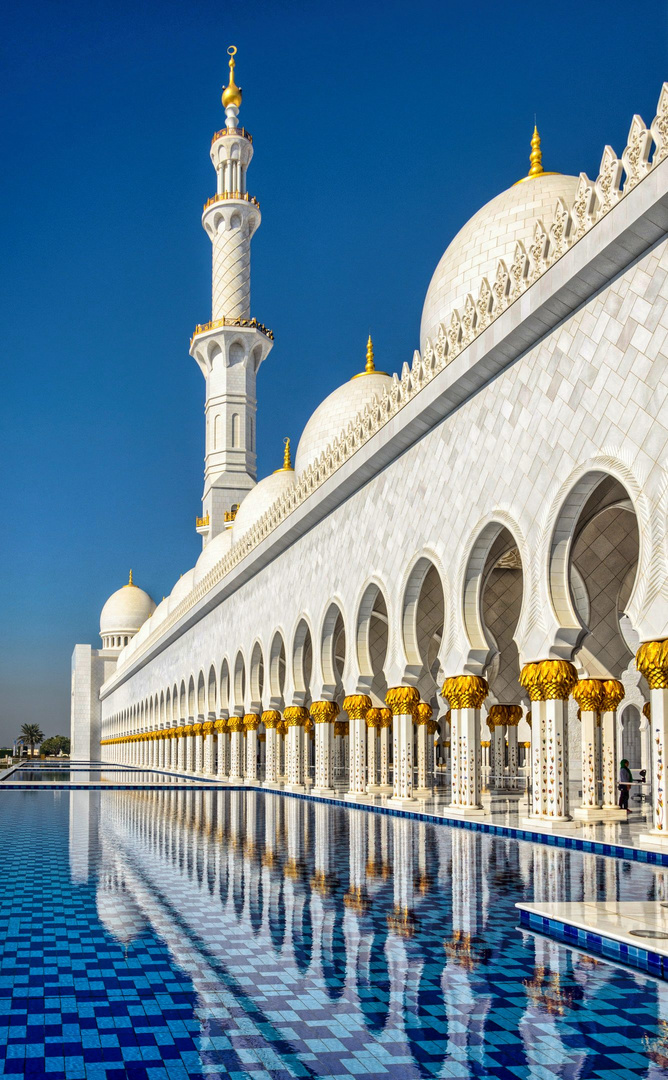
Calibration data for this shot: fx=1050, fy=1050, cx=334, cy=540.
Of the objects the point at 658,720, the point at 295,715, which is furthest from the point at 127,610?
the point at 658,720

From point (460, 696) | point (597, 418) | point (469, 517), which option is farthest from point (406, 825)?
point (597, 418)

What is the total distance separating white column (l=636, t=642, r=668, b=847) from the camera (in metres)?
6.99

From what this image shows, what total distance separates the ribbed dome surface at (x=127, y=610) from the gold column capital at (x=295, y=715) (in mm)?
34401

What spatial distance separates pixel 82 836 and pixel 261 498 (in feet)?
45.5

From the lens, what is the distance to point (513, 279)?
9234 mm

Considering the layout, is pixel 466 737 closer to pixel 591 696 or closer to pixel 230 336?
pixel 591 696

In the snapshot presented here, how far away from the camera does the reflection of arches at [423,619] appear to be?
1160 centimetres

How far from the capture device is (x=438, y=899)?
5270mm

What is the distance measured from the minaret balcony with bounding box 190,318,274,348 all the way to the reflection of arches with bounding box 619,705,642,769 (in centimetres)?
1511

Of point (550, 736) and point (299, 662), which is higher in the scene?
point (299, 662)

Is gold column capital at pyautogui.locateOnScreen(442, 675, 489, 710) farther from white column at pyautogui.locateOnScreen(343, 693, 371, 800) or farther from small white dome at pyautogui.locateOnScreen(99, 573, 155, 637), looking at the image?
small white dome at pyautogui.locateOnScreen(99, 573, 155, 637)

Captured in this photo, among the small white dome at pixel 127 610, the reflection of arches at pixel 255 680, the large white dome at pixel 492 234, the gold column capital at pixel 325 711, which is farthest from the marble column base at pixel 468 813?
the small white dome at pixel 127 610

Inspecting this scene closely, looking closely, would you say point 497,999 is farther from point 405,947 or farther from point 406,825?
point 406,825

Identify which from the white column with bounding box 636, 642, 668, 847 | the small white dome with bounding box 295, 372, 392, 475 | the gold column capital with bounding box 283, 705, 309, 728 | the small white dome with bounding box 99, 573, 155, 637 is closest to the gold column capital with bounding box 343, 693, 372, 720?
the gold column capital with bounding box 283, 705, 309, 728
